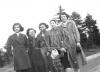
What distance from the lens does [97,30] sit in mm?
64125

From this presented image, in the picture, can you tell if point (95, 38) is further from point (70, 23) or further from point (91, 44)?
point (70, 23)

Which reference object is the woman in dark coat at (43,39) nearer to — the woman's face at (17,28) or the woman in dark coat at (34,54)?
the woman in dark coat at (34,54)

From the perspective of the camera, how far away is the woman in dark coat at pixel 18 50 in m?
5.91

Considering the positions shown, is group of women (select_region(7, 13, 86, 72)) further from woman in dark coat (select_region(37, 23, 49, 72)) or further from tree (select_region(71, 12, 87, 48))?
tree (select_region(71, 12, 87, 48))

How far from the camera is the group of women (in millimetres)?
5891

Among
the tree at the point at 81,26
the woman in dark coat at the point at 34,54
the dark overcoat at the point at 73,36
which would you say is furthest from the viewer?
the tree at the point at 81,26

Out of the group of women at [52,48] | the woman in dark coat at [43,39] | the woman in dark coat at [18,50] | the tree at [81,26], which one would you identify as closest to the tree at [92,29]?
the tree at [81,26]

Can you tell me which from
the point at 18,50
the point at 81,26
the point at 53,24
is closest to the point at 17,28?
the point at 18,50

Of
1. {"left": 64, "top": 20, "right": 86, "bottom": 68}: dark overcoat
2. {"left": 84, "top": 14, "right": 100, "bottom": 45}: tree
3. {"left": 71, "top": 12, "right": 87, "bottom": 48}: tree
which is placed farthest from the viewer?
{"left": 84, "top": 14, "right": 100, "bottom": 45}: tree

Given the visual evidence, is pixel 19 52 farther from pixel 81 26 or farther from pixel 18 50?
pixel 81 26

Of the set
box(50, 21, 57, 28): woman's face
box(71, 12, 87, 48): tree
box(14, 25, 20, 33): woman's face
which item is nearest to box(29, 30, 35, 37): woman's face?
box(14, 25, 20, 33): woman's face

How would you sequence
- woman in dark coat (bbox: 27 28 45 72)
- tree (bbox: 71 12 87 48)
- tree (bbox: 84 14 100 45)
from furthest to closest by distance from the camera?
tree (bbox: 84 14 100 45), tree (bbox: 71 12 87 48), woman in dark coat (bbox: 27 28 45 72)

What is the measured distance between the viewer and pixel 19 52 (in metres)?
5.88

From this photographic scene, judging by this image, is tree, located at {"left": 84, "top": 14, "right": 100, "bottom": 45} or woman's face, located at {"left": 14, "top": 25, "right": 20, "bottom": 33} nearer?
woman's face, located at {"left": 14, "top": 25, "right": 20, "bottom": 33}
